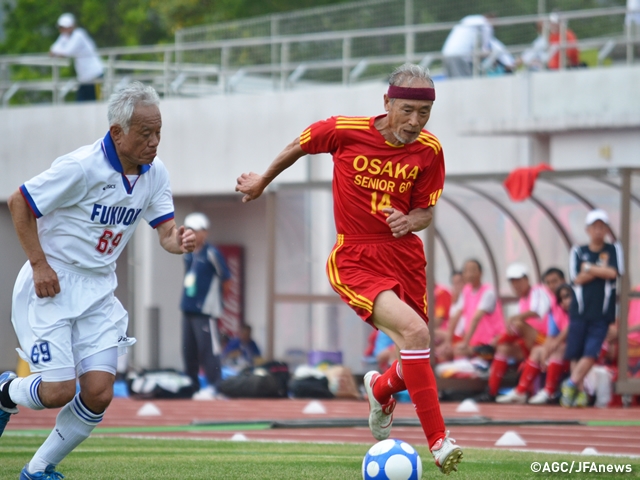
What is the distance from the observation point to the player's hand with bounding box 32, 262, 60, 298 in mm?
6508

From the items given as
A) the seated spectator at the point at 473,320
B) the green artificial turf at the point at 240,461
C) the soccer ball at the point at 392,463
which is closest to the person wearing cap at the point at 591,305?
the seated spectator at the point at 473,320

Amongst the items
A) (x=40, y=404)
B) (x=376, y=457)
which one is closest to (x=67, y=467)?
(x=40, y=404)

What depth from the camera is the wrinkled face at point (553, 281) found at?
1463 cm

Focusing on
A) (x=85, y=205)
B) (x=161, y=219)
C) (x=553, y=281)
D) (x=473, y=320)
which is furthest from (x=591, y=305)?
(x=85, y=205)

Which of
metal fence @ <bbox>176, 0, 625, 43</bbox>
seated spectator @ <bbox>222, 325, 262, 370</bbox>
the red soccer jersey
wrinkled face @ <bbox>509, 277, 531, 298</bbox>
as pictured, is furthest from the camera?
metal fence @ <bbox>176, 0, 625, 43</bbox>

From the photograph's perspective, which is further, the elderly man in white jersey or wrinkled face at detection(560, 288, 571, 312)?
wrinkled face at detection(560, 288, 571, 312)

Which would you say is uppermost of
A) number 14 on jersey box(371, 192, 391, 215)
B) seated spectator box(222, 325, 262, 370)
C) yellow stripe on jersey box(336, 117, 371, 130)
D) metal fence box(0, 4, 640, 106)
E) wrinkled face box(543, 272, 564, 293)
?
metal fence box(0, 4, 640, 106)

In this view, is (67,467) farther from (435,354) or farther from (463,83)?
(463,83)

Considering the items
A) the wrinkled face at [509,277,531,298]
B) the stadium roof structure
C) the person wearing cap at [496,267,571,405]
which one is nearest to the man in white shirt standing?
the stadium roof structure

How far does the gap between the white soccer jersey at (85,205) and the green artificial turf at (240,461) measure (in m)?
1.38

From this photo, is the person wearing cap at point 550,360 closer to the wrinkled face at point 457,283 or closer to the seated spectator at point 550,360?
the seated spectator at point 550,360

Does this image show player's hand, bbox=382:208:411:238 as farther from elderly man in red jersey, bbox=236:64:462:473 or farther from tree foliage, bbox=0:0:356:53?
tree foliage, bbox=0:0:356:53

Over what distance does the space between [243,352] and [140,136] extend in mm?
12276

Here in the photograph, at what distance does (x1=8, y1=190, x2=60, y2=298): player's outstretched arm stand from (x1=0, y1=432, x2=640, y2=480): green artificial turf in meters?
1.27
